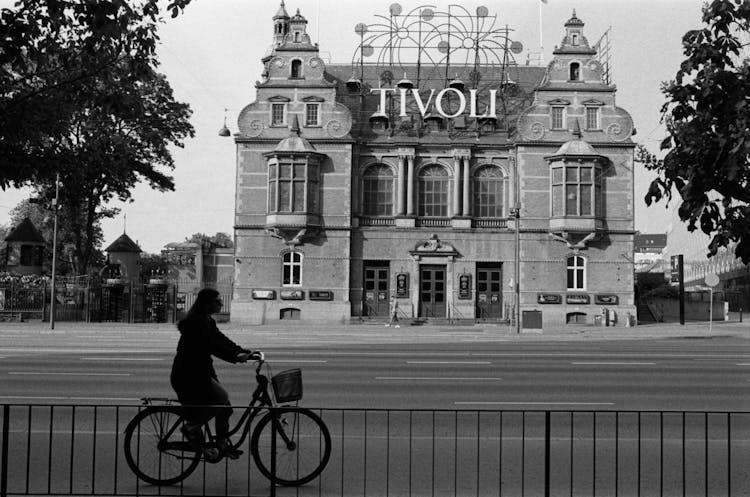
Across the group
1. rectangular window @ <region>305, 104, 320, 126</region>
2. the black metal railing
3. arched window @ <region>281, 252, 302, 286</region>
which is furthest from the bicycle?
rectangular window @ <region>305, 104, 320, 126</region>

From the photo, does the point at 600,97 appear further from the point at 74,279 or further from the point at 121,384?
the point at 121,384

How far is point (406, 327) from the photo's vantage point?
135 ft

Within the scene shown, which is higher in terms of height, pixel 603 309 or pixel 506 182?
pixel 506 182

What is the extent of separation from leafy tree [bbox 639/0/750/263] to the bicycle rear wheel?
5352mm

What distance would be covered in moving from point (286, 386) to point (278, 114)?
3853 cm

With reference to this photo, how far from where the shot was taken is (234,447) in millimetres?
8594

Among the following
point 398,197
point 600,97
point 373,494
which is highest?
point 600,97

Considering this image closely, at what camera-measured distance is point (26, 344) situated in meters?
27.0

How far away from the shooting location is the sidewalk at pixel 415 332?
33406 mm

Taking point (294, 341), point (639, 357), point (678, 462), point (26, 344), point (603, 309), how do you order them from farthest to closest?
point (603, 309) → point (294, 341) → point (26, 344) → point (639, 357) → point (678, 462)

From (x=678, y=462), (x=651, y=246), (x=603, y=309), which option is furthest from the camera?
(x=651, y=246)

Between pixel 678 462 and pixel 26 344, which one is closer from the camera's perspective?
pixel 678 462

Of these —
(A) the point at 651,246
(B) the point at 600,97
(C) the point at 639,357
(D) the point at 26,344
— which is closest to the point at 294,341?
(D) the point at 26,344

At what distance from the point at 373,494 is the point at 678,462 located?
3850 millimetres
